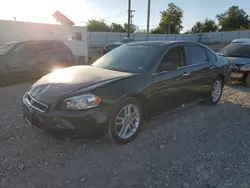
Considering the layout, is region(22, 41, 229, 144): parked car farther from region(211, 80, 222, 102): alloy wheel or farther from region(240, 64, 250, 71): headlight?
region(240, 64, 250, 71): headlight

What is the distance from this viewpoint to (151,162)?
3092 millimetres

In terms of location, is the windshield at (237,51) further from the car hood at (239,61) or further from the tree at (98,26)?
the tree at (98,26)

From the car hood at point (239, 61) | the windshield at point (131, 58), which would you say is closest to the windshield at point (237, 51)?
the car hood at point (239, 61)

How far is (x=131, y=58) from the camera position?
4.26 metres

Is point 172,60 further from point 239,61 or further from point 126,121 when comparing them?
point 239,61

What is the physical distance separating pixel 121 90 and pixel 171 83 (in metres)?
1.17

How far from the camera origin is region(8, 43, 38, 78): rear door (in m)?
7.54

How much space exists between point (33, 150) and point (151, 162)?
1.62 metres

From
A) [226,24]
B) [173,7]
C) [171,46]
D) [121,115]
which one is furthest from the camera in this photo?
[226,24]

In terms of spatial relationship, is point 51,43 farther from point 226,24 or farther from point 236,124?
point 226,24

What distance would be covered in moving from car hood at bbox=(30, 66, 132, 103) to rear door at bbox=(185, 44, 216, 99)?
1679 mm

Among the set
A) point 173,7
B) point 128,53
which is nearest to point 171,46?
point 128,53

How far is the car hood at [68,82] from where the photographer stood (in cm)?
318

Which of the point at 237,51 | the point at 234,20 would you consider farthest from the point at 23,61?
the point at 234,20
